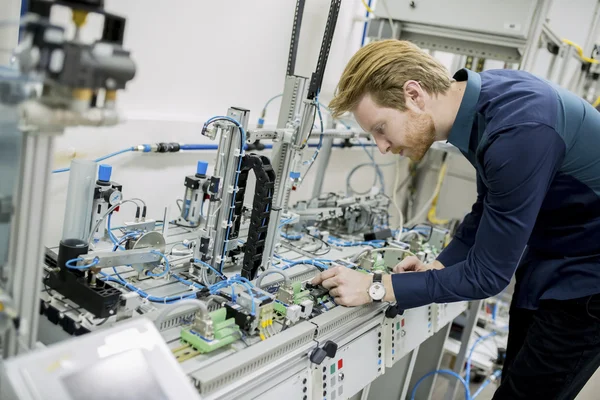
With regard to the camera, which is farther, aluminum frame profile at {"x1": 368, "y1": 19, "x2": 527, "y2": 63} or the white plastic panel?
aluminum frame profile at {"x1": 368, "y1": 19, "x2": 527, "y2": 63}

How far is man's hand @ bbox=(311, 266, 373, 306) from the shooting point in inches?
59.7

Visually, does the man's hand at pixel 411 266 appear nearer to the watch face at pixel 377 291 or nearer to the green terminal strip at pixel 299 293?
the watch face at pixel 377 291

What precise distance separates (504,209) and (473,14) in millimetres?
1507

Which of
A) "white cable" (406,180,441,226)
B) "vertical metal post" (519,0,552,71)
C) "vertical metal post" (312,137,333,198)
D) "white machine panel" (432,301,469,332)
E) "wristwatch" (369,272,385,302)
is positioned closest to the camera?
"wristwatch" (369,272,385,302)

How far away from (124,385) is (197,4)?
1.61m

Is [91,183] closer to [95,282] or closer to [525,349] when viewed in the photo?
[95,282]

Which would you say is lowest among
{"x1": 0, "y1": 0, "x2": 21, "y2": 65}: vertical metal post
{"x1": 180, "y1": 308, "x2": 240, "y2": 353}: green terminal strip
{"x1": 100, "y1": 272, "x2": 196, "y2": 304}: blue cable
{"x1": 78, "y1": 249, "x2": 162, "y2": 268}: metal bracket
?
{"x1": 100, "y1": 272, "x2": 196, "y2": 304}: blue cable

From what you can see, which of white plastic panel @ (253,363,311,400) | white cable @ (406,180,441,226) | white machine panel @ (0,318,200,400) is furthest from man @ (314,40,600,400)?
white cable @ (406,180,441,226)

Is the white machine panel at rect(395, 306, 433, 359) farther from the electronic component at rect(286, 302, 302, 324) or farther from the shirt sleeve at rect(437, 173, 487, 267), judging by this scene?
the electronic component at rect(286, 302, 302, 324)

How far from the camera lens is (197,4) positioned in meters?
2.01

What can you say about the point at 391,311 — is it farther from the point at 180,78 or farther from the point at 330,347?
the point at 180,78

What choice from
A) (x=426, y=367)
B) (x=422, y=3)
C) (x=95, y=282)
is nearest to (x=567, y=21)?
(x=422, y=3)

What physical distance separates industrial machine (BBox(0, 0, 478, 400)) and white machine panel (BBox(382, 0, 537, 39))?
2.72 ft

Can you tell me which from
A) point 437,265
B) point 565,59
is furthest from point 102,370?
point 565,59
